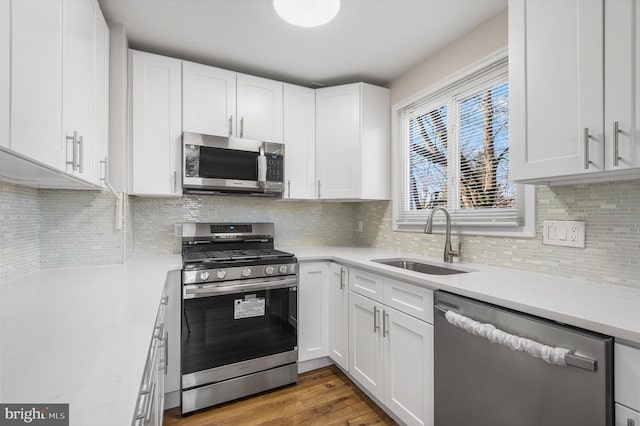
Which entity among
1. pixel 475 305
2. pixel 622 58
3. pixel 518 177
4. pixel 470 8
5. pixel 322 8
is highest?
pixel 470 8

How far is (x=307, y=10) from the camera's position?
5.13 feet

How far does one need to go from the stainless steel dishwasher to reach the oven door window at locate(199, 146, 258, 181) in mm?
1647

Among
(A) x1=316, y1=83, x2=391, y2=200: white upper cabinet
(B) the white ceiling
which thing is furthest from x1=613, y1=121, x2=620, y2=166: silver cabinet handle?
(A) x1=316, y1=83, x2=391, y2=200: white upper cabinet

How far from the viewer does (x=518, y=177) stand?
1.40 meters

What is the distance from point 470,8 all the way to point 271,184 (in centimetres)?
173

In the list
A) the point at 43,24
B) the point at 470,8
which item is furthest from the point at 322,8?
the point at 43,24

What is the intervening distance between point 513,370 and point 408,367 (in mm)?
629

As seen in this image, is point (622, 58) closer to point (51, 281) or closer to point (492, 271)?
point (492, 271)

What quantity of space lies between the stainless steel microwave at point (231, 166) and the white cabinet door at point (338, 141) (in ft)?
1.40

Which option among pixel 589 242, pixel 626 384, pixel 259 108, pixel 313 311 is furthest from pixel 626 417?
pixel 259 108

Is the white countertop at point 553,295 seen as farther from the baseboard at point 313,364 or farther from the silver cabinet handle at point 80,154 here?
the silver cabinet handle at point 80,154

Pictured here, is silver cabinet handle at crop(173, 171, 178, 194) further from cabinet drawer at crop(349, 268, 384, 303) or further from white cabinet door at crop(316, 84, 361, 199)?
cabinet drawer at crop(349, 268, 384, 303)

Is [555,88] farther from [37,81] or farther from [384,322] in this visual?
[37,81]

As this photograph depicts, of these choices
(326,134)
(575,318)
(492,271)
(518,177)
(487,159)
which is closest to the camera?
(575,318)
